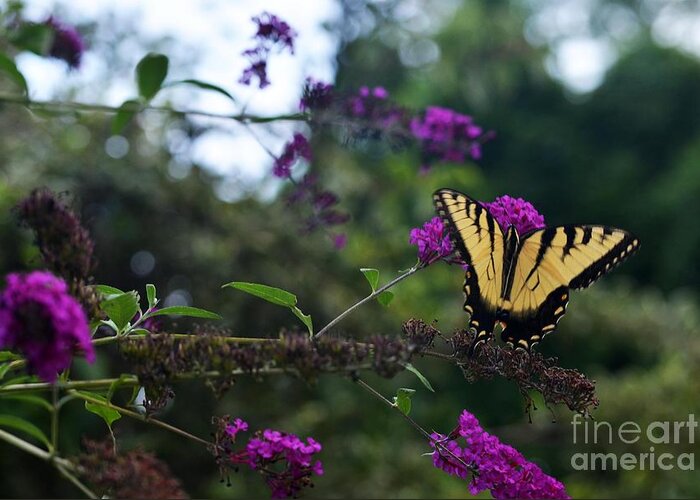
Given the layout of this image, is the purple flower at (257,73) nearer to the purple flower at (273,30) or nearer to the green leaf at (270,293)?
the purple flower at (273,30)

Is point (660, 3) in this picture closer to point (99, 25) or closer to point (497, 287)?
point (99, 25)

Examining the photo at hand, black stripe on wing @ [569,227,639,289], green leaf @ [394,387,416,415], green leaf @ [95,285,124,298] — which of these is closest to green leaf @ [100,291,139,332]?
green leaf @ [95,285,124,298]

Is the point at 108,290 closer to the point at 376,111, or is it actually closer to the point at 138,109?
the point at 138,109

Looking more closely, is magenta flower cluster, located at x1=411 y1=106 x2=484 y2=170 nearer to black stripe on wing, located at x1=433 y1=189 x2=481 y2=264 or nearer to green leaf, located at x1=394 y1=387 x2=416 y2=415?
black stripe on wing, located at x1=433 y1=189 x2=481 y2=264

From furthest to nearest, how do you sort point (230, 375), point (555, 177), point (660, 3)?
point (660, 3)
point (555, 177)
point (230, 375)

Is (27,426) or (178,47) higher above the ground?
(178,47)

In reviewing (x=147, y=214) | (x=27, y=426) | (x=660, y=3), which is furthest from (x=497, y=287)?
(x=660, y=3)

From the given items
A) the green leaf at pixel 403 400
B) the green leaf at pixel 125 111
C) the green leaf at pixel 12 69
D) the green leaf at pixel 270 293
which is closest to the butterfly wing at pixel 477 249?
the green leaf at pixel 403 400
